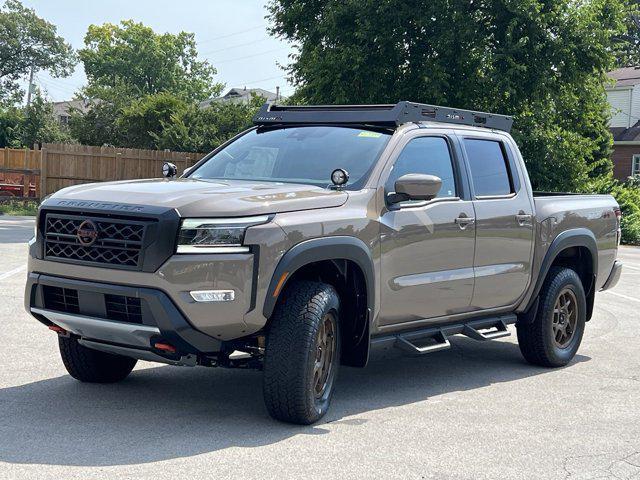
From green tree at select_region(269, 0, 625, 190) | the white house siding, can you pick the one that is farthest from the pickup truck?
the white house siding

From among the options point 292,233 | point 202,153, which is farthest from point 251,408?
point 202,153

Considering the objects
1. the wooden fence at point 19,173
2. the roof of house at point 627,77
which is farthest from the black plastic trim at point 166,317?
the roof of house at point 627,77

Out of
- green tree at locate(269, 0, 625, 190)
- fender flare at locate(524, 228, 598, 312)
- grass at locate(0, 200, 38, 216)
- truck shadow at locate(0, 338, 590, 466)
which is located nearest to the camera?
truck shadow at locate(0, 338, 590, 466)

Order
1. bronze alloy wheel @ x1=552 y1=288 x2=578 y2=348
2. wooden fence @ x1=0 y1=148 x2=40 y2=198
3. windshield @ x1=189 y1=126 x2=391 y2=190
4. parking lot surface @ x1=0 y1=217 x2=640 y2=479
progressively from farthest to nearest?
wooden fence @ x1=0 y1=148 x2=40 y2=198
bronze alloy wheel @ x1=552 y1=288 x2=578 y2=348
windshield @ x1=189 y1=126 x2=391 y2=190
parking lot surface @ x1=0 y1=217 x2=640 y2=479

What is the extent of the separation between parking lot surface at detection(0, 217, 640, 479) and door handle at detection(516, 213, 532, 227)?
1241 millimetres

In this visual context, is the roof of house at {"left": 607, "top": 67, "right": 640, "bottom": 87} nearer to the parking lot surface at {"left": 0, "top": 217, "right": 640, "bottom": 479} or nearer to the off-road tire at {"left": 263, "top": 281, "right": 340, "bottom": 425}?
the parking lot surface at {"left": 0, "top": 217, "right": 640, "bottom": 479}

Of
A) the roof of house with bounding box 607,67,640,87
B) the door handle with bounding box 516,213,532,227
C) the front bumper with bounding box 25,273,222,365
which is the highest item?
the roof of house with bounding box 607,67,640,87

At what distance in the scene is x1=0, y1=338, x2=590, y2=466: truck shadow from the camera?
5.04 meters

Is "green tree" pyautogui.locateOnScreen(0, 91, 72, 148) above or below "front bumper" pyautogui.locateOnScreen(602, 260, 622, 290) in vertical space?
above

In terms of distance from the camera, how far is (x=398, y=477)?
475 cm

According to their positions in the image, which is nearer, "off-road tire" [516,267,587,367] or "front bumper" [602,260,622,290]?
"off-road tire" [516,267,587,367]

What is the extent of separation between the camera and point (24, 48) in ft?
260

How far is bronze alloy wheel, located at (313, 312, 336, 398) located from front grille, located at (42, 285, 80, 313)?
1.46m

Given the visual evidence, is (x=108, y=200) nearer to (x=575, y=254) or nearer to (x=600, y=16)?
(x=575, y=254)
